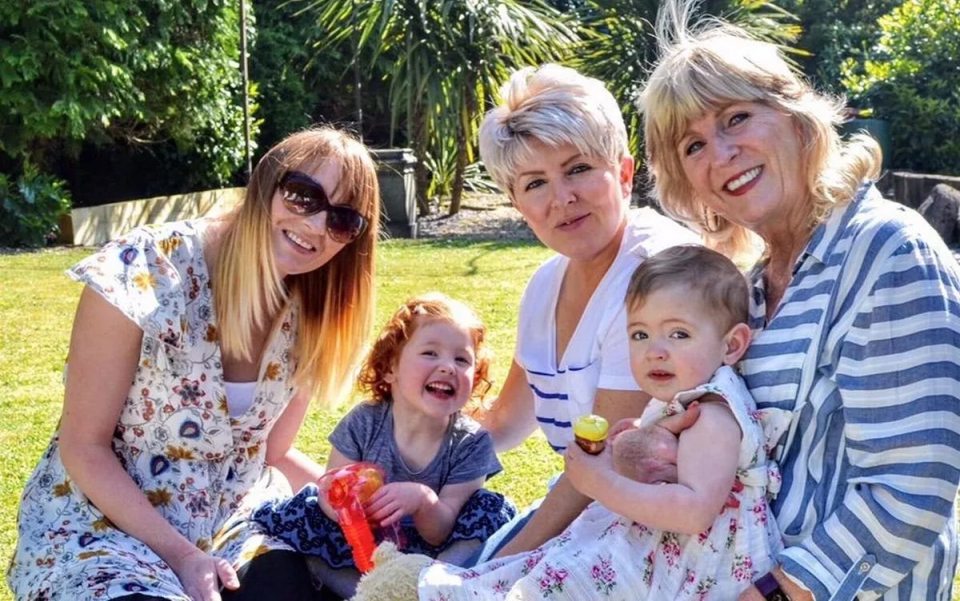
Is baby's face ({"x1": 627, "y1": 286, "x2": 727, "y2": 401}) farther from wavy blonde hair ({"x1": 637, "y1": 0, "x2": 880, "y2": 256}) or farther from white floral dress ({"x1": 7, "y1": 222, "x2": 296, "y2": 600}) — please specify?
white floral dress ({"x1": 7, "y1": 222, "x2": 296, "y2": 600})

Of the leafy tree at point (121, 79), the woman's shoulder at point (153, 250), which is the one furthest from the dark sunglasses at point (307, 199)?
the leafy tree at point (121, 79)

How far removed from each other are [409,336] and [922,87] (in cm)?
1302

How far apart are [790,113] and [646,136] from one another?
0.42 m

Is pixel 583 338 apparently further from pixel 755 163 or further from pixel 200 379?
pixel 200 379

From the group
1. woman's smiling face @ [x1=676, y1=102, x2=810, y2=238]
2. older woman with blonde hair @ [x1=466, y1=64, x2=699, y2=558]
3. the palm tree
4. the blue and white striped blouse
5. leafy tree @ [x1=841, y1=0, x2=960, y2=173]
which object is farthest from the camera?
the palm tree

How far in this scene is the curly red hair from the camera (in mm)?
3287

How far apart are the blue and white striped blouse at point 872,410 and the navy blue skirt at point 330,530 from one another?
40.9 inches

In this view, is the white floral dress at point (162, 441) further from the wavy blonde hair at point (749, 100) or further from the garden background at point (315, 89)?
the garden background at point (315, 89)

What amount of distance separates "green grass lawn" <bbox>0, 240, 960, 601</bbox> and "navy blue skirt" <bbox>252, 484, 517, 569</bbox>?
84 centimetres

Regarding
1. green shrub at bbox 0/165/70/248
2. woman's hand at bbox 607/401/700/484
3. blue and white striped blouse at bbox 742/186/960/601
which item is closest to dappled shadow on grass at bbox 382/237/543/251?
green shrub at bbox 0/165/70/248

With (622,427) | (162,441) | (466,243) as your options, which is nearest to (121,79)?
(466,243)

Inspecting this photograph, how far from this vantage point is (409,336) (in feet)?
10.8

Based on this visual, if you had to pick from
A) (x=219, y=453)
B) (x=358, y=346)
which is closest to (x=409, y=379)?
(x=358, y=346)

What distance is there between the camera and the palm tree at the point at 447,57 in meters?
14.4
